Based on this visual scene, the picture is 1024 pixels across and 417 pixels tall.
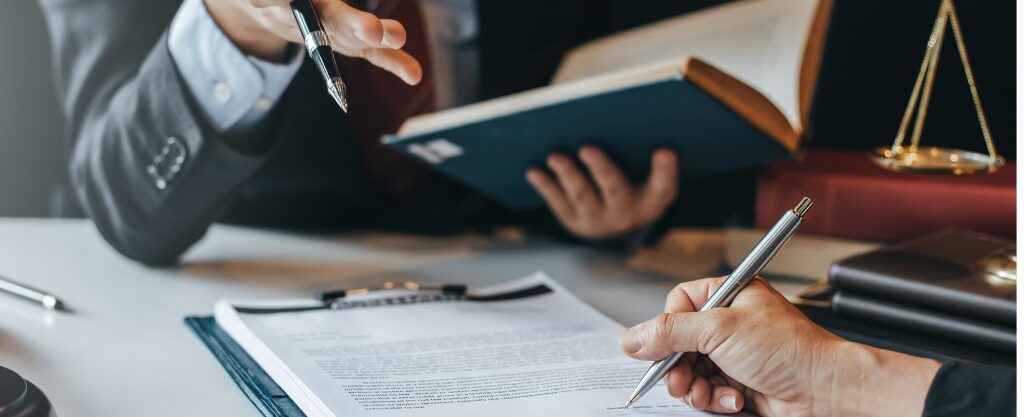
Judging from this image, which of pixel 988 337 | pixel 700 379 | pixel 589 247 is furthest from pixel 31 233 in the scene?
pixel 988 337

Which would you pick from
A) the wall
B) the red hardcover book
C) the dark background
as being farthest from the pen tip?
the wall

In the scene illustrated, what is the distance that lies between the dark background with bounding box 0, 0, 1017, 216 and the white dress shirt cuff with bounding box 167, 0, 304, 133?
0.85 meters

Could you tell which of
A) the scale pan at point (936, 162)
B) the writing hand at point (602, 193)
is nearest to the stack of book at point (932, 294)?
the scale pan at point (936, 162)

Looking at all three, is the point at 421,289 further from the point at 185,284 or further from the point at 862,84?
the point at 862,84

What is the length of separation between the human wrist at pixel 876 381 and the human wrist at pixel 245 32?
2.13 feet

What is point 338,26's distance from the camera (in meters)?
0.77

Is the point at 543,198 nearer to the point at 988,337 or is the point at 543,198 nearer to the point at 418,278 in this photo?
the point at 418,278

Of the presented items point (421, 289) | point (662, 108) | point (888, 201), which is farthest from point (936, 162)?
point (421, 289)

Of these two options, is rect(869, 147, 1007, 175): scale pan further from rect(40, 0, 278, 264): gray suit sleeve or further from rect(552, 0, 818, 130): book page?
rect(40, 0, 278, 264): gray suit sleeve

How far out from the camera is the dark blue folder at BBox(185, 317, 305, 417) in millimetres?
681

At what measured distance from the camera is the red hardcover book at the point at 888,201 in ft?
3.55

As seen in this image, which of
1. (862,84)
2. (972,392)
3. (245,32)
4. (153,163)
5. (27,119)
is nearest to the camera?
(972,392)

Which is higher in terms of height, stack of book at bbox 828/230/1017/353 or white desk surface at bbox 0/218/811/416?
white desk surface at bbox 0/218/811/416

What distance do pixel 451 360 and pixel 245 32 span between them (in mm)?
450
